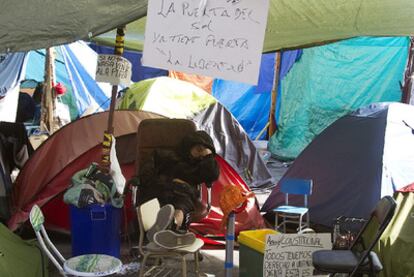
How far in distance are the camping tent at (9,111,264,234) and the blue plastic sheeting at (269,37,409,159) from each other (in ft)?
14.9

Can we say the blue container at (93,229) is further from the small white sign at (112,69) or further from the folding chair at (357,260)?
the folding chair at (357,260)

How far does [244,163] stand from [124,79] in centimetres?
318

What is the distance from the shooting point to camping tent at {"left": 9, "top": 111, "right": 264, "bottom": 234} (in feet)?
14.7

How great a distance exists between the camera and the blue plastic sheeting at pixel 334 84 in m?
8.37

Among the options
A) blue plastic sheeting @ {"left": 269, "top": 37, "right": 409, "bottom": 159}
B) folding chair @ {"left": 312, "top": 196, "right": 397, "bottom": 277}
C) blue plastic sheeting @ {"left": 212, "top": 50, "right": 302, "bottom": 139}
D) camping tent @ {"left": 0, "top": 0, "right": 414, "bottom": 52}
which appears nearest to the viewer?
folding chair @ {"left": 312, "top": 196, "right": 397, "bottom": 277}

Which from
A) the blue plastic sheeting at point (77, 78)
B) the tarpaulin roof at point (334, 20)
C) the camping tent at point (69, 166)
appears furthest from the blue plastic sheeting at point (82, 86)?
the tarpaulin roof at point (334, 20)

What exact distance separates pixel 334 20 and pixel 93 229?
2521mm

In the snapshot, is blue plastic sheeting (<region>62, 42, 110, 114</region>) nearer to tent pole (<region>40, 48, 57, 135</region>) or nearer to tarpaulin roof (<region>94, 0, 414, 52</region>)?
tent pole (<region>40, 48, 57, 135</region>)

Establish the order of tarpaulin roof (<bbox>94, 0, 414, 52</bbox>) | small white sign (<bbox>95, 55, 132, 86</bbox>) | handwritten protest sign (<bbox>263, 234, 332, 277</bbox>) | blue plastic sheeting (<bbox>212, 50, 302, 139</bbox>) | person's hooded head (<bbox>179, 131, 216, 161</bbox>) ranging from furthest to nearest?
blue plastic sheeting (<bbox>212, 50, 302, 139</bbox>) → person's hooded head (<bbox>179, 131, 216, 161</bbox>) → small white sign (<bbox>95, 55, 132, 86</bbox>) → tarpaulin roof (<bbox>94, 0, 414, 52</bbox>) → handwritten protest sign (<bbox>263, 234, 332, 277</bbox>)

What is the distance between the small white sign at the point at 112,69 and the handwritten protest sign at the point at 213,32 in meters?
1.50

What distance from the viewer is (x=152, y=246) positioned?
3.25 metres

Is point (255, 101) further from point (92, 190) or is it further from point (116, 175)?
point (92, 190)

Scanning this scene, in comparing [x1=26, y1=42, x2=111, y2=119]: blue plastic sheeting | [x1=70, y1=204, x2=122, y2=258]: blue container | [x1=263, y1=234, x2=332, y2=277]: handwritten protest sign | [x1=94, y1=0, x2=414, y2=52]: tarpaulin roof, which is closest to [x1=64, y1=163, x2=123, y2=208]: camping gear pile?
[x1=70, y1=204, x2=122, y2=258]: blue container

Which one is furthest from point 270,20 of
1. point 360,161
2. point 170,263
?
point 170,263
